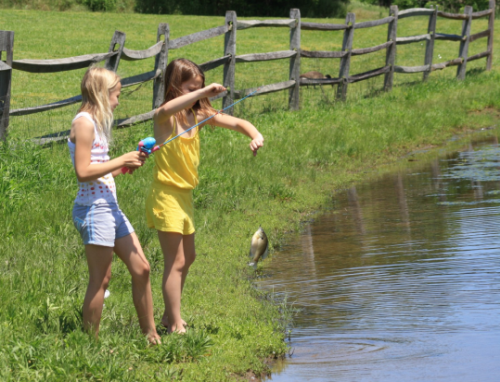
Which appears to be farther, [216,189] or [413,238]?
[216,189]

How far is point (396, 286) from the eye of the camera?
16.7 feet

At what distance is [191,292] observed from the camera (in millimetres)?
4996

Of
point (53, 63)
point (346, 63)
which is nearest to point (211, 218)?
point (53, 63)

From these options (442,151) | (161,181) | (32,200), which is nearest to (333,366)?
(161,181)

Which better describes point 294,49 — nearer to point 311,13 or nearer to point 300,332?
point 300,332

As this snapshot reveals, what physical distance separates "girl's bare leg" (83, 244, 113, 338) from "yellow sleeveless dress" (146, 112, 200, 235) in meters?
0.42

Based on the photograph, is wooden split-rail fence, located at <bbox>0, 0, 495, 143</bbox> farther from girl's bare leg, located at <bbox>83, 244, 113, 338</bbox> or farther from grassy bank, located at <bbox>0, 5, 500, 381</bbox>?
girl's bare leg, located at <bbox>83, 244, 113, 338</bbox>

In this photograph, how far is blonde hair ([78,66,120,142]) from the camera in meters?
3.79

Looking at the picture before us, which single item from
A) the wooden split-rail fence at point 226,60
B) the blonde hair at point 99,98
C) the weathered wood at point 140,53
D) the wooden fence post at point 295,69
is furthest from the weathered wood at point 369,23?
the blonde hair at point 99,98

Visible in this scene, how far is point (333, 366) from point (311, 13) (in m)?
42.0

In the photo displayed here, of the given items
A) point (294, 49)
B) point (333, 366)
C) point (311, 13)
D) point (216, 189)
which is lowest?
point (333, 366)

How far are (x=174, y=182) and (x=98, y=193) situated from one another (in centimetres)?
50

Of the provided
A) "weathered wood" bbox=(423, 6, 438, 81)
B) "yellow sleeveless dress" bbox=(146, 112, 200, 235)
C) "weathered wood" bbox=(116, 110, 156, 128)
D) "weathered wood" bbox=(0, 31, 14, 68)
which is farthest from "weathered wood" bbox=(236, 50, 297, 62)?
"yellow sleeveless dress" bbox=(146, 112, 200, 235)

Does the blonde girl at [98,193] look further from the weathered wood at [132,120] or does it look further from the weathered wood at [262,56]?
the weathered wood at [262,56]
